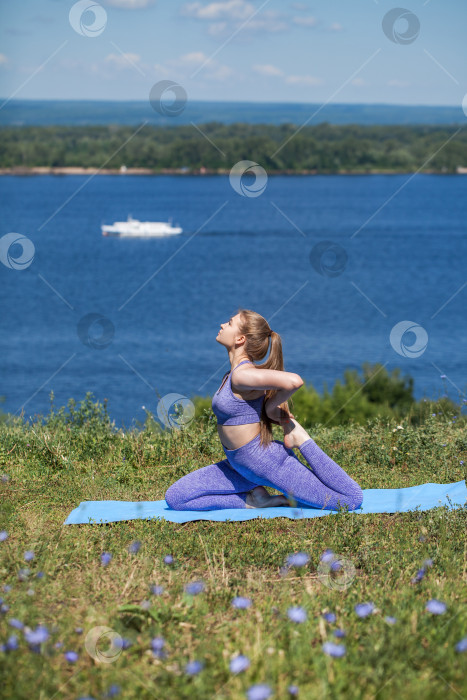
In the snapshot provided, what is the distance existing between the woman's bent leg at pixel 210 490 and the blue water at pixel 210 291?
12.5 metres

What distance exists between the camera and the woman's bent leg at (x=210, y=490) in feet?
17.3

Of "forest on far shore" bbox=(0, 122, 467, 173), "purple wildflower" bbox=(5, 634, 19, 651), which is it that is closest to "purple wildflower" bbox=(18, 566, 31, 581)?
"purple wildflower" bbox=(5, 634, 19, 651)

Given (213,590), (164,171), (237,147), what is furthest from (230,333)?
(164,171)

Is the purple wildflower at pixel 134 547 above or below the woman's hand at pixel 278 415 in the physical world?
below

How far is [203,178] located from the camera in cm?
16075

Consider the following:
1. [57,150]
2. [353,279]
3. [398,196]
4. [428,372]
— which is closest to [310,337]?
[428,372]

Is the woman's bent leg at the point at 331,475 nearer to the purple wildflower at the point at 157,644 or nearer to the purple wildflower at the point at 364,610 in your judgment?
the purple wildflower at the point at 364,610

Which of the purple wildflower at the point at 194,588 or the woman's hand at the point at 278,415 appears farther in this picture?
the woman's hand at the point at 278,415

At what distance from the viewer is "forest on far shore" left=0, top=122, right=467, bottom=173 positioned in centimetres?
11719

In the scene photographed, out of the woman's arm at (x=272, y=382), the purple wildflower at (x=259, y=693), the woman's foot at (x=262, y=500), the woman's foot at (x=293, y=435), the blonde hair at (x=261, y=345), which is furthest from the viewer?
the woman's foot at (x=262, y=500)

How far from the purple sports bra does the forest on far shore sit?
108154 mm

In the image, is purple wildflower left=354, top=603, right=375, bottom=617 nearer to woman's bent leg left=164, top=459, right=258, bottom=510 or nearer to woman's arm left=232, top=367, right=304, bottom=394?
woman's arm left=232, top=367, right=304, bottom=394

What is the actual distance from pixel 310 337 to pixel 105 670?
53.5 metres

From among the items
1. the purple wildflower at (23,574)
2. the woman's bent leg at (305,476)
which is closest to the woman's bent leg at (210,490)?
the woman's bent leg at (305,476)
